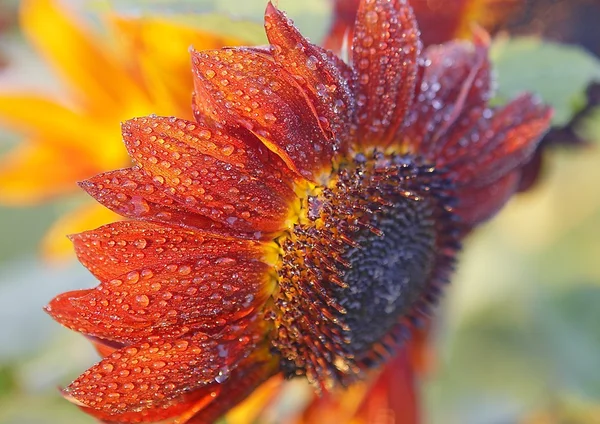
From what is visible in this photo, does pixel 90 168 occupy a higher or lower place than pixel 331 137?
higher

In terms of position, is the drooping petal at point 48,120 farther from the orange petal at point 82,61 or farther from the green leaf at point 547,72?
the green leaf at point 547,72

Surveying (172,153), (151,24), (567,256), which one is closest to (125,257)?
(172,153)

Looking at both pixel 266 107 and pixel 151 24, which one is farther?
pixel 151 24

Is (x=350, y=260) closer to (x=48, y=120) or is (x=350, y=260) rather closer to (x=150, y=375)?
(x=150, y=375)

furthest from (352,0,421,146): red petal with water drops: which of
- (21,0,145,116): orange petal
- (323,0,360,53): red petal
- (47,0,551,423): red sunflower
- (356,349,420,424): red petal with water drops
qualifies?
(21,0,145,116): orange petal

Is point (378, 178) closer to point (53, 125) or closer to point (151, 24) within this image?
point (151, 24)

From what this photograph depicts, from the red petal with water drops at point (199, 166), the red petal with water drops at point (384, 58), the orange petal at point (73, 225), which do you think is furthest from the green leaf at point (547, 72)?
the orange petal at point (73, 225)

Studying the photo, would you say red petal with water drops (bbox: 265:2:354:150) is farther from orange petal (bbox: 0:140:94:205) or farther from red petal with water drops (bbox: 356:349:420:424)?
orange petal (bbox: 0:140:94:205)

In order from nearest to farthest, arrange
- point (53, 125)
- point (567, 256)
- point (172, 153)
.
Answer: point (172, 153) < point (53, 125) < point (567, 256)
